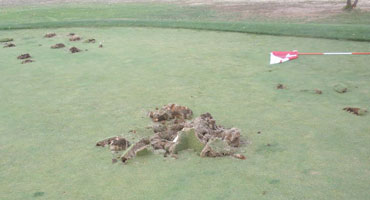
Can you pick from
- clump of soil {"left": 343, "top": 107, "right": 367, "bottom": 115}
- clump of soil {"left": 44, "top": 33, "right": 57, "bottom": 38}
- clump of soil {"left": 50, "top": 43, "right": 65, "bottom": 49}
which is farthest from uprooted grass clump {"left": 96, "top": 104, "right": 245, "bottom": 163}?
clump of soil {"left": 44, "top": 33, "right": 57, "bottom": 38}

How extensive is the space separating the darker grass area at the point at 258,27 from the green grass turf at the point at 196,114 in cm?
48

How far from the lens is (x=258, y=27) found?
786cm

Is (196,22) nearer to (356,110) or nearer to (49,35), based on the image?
(49,35)

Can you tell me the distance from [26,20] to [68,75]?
640 centimetres

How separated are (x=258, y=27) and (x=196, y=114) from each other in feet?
15.2

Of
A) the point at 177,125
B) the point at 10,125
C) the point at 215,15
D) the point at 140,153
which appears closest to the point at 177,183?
the point at 140,153

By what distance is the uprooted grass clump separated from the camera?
2832 mm

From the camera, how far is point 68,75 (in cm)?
506

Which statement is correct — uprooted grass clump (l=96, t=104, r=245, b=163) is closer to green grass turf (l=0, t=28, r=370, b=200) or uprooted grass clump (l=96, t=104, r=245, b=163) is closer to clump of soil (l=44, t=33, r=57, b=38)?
green grass turf (l=0, t=28, r=370, b=200)

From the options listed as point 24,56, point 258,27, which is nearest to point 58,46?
point 24,56

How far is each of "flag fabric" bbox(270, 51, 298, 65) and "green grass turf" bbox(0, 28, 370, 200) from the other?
10cm

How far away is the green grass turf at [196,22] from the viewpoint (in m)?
7.17

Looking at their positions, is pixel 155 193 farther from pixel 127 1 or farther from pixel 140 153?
pixel 127 1

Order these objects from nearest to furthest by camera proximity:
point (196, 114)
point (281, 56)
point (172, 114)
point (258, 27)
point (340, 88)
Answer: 1. point (172, 114)
2. point (196, 114)
3. point (340, 88)
4. point (281, 56)
5. point (258, 27)
